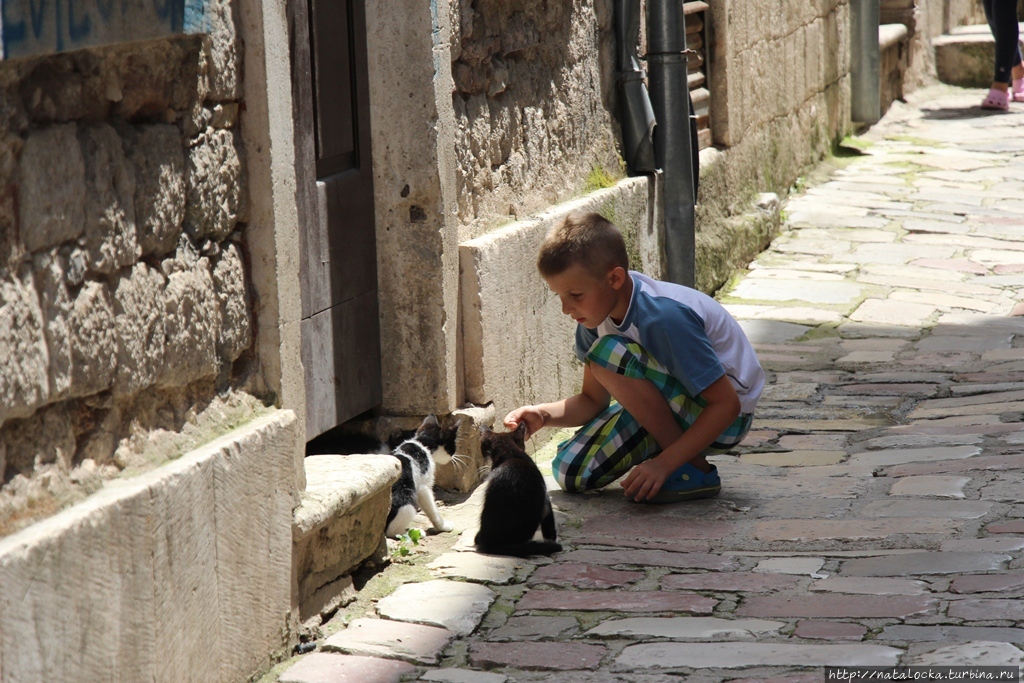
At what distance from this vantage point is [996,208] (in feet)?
30.7

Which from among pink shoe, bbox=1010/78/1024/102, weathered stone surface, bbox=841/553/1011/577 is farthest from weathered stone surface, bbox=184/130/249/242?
pink shoe, bbox=1010/78/1024/102

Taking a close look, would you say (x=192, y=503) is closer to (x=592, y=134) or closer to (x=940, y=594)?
(x=940, y=594)

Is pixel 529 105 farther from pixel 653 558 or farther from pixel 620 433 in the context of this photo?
pixel 653 558

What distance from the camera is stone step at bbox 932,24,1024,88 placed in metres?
14.0

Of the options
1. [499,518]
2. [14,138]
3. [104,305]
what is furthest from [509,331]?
[14,138]

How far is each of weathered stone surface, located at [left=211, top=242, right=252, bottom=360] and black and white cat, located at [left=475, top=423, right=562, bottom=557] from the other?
3.15 feet

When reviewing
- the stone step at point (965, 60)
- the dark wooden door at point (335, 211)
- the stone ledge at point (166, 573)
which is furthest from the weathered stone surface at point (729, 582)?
the stone step at point (965, 60)

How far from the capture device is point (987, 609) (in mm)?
3039

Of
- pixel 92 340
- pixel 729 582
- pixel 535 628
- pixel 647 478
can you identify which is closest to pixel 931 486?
pixel 647 478

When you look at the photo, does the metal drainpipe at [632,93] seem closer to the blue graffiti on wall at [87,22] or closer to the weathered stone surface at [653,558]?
the weathered stone surface at [653,558]

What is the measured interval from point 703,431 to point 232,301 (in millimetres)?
1685

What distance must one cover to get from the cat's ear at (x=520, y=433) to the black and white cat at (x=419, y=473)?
252 mm

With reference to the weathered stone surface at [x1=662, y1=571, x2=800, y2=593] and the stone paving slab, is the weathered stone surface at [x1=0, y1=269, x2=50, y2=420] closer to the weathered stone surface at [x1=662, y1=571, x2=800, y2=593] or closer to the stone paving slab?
the stone paving slab

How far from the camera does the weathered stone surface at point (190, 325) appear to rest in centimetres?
271
